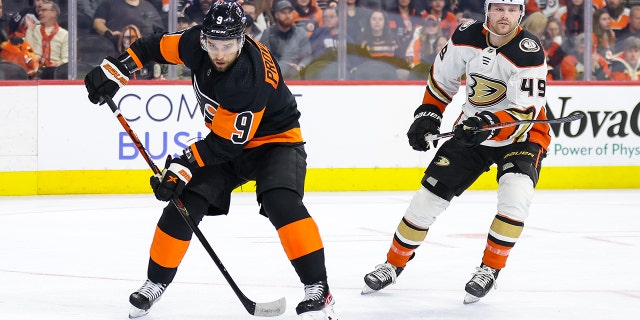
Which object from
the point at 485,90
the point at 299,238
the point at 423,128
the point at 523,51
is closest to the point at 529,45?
the point at 523,51

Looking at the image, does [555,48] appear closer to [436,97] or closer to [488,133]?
[436,97]

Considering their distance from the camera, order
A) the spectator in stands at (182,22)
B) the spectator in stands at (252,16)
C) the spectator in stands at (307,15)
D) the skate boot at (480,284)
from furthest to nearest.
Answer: the spectator in stands at (307,15)
the spectator in stands at (252,16)
the spectator in stands at (182,22)
the skate boot at (480,284)

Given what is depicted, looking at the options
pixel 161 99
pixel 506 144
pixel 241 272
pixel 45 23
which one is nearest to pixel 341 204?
pixel 161 99

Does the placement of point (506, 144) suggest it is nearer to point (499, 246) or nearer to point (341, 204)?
point (499, 246)

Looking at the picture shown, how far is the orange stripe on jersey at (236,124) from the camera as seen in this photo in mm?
3389

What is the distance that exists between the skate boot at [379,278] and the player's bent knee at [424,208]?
185 millimetres

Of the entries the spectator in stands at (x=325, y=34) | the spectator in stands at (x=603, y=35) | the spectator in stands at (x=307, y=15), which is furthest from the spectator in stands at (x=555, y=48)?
the spectator in stands at (x=307, y=15)

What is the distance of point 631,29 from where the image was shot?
8281mm

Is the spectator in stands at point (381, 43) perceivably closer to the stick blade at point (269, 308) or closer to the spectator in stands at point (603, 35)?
the spectator in stands at point (603, 35)

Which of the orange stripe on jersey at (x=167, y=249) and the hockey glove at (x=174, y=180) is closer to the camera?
the hockey glove at (x=174, y=180)

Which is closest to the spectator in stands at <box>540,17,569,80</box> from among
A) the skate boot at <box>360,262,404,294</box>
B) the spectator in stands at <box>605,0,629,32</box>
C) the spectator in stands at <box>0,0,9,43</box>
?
the spectator in stands at <box>605,0,629,32</box>

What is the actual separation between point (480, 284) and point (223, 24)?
4.05 feet

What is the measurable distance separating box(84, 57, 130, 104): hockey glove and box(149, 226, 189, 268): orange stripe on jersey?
18.8 inches

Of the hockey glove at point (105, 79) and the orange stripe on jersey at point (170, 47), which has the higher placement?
the orange stripe on jersey at point (170, 47)
